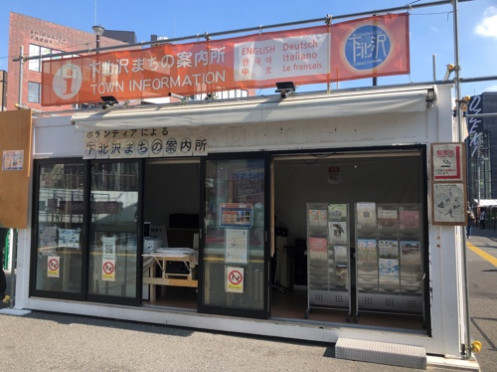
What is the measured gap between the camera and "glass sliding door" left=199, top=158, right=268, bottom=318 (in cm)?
552

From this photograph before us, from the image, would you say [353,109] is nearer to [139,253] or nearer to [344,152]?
[344,152]

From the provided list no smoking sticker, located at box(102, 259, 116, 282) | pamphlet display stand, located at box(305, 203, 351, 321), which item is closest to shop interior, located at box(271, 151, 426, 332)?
pamphlet display stand, located at box(305, 203, 351, 321)

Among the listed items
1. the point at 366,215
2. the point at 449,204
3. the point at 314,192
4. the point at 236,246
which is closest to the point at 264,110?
the point at 236,246

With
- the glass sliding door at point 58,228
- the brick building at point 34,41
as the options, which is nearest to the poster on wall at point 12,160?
the glass sliding door at point 58,228

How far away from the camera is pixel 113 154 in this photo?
6.30 m

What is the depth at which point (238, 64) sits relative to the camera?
220 inches

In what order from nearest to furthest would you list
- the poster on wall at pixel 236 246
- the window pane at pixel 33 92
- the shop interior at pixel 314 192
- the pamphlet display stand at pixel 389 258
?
the poster on wall at pixel 236 246 → the pamphlet display stand at pixel 389 258 → the shop interior at pixel 314 192 → the window pane at pixel 33 92

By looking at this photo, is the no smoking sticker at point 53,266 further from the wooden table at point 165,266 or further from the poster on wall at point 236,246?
the poster on wall at point 236,246

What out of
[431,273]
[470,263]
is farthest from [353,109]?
[470,263]

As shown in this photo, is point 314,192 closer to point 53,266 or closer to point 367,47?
point 367,47

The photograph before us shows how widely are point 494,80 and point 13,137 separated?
7134 mm

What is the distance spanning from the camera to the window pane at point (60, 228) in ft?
21.6

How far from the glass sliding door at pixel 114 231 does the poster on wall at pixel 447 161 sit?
162 inches

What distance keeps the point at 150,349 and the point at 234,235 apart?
1797 mm
